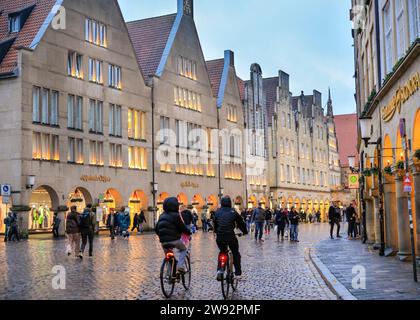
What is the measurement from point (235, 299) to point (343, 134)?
110726 millimetres

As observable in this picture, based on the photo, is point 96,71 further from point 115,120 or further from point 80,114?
point 115,120

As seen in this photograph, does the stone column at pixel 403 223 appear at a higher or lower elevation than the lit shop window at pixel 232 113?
lower

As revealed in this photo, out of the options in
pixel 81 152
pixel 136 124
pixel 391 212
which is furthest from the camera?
pixel 136 124

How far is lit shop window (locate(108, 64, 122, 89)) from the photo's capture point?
49.7 metres

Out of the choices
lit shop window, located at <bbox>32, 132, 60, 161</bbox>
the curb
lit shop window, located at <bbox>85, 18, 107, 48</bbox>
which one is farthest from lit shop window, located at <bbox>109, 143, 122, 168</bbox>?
the curb

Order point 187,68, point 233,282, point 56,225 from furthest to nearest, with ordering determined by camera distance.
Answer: point 187,68 → point 56,225 → point 233,282

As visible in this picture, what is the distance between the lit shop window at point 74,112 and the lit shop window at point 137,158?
21.3ft

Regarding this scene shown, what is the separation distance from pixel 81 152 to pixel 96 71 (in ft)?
20.4

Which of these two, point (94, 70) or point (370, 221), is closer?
point (370, 221)

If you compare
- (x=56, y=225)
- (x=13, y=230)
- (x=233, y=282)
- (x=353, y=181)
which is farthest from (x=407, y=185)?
(x=56, y=225)

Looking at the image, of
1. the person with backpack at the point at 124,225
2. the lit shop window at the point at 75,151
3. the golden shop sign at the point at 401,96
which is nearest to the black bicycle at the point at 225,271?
the golden shop sign at the point at 401,96

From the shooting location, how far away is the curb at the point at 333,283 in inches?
487

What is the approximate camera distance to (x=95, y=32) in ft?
158

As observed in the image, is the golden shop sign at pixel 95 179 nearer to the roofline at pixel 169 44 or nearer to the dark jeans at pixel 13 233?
the dark jeans at pixel 13 233
